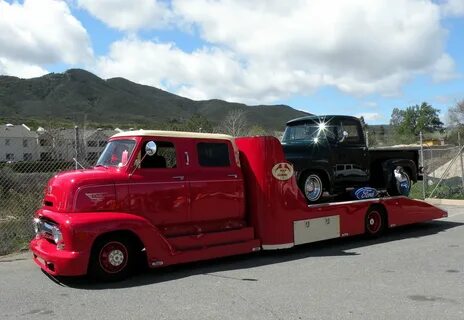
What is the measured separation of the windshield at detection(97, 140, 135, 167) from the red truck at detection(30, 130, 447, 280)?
2cm

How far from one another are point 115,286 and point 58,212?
4.30 ft

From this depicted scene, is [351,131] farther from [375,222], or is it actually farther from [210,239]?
[210,239]

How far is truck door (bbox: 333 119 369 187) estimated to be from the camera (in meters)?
10.9

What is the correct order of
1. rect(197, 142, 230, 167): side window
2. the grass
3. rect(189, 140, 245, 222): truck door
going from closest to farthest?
rect(189, 140, 245, 222): truck door, rect(197, 142, 230, 167): side window, the grass

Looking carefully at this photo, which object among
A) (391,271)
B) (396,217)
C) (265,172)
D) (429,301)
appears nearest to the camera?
(429,301)

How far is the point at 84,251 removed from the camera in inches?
277

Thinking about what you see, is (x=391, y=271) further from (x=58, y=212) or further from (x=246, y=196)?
(x=58, y=212)

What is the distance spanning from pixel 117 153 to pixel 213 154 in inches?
60.1

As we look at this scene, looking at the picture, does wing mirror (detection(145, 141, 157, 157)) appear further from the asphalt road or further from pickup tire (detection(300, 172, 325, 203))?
pickup tire (detection(300, 172, 325, 203))

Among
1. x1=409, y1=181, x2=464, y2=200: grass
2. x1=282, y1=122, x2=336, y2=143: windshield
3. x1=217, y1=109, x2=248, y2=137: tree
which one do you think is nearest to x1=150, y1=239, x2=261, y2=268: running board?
x1=282, y1=122, x2=336, y2=143: windshield

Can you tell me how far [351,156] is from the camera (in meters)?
11.1

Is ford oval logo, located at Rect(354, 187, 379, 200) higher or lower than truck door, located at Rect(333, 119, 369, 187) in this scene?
lower

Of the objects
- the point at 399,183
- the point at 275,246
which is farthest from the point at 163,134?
the point at 399,183

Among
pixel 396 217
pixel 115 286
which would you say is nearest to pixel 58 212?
pixel 115 286
